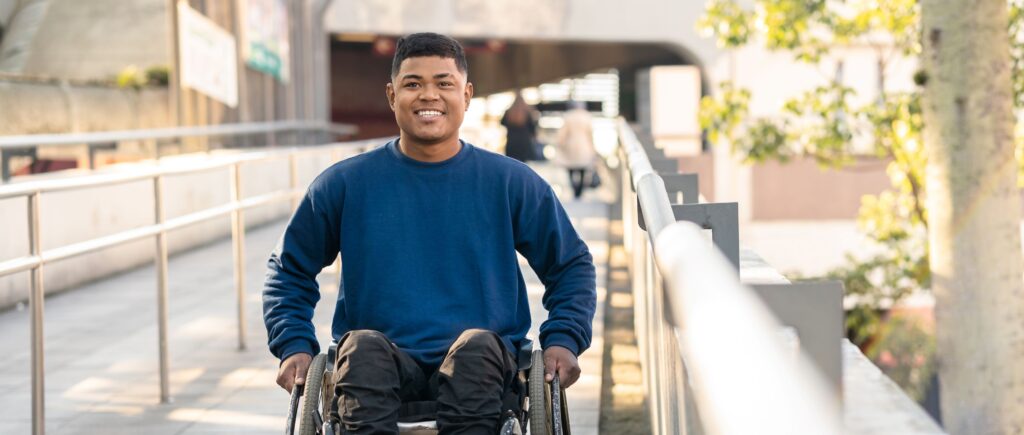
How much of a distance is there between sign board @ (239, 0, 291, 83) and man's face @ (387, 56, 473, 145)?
1689cm

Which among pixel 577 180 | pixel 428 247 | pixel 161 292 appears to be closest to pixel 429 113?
pixel 428 247

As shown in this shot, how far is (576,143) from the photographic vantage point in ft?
64.7

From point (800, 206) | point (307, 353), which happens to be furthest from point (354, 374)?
point (800, 206)

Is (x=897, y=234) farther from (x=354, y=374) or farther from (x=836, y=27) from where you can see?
(x=354, y=374)

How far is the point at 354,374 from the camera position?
10.1 ft

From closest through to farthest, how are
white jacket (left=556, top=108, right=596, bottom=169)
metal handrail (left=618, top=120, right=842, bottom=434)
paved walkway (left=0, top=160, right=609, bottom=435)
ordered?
metal handrail (left=618, top=120, right=842, bottom=434) < paved walkway (left=0, top=160, right=609, bottom=435) < white jacket (left=556, top=108, right=596, bottom=169)

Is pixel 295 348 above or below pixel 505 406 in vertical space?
above

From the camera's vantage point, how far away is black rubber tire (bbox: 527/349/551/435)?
3.16 m

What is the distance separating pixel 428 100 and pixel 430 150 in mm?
113

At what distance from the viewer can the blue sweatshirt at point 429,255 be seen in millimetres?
3350

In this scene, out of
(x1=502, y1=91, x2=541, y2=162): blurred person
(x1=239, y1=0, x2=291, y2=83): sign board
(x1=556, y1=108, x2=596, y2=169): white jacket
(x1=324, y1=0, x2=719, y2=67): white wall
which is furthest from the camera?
(x1=324, y1=0, x2=719, y2=67): white wall

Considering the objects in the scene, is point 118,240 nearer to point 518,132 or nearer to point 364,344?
point 364,344

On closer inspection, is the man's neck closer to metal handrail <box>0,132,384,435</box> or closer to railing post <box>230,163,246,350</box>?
metal handrail <box>0,132,384,435</box>

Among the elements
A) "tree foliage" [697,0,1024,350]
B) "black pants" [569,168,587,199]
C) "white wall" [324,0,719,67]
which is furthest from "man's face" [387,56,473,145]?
"white wall" [324,0,719,67]
